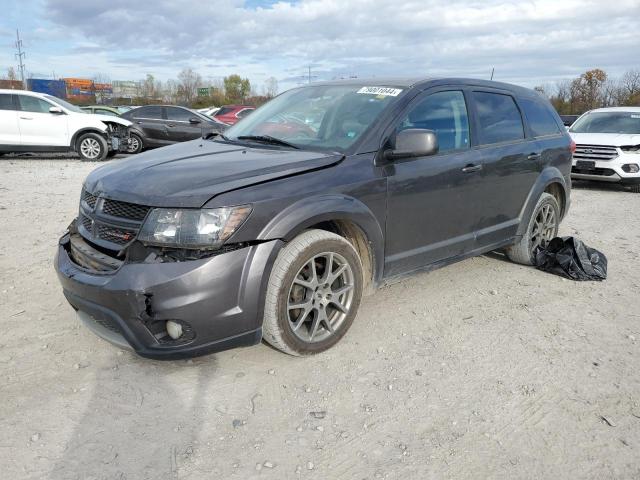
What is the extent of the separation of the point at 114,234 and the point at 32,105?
10.9 m

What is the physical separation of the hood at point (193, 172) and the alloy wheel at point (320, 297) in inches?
23.6

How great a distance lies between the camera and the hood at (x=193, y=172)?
107 inches

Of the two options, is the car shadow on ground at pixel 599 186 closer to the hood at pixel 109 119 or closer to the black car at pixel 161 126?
the black car at pixel 161 126

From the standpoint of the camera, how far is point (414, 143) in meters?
3.27

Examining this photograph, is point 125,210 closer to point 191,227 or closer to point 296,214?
point 191,227

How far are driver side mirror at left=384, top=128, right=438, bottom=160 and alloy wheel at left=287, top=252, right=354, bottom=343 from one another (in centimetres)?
81

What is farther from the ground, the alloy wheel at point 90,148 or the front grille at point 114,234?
the front grille at point 114,234

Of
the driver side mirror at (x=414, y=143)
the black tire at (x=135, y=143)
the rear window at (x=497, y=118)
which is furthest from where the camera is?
the black tire at (x=135, y=143)

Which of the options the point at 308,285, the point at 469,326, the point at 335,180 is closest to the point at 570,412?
the point at 469,326

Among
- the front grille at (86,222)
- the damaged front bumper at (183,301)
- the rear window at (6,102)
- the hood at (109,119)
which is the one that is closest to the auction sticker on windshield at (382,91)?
the damaged front bumper at (183,301)

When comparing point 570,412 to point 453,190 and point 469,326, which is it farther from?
point 453,190

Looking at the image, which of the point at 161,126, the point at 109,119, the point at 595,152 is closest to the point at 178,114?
the point at 161,126

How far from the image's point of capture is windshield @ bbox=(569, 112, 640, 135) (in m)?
10.5

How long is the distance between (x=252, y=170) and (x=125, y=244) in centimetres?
82
